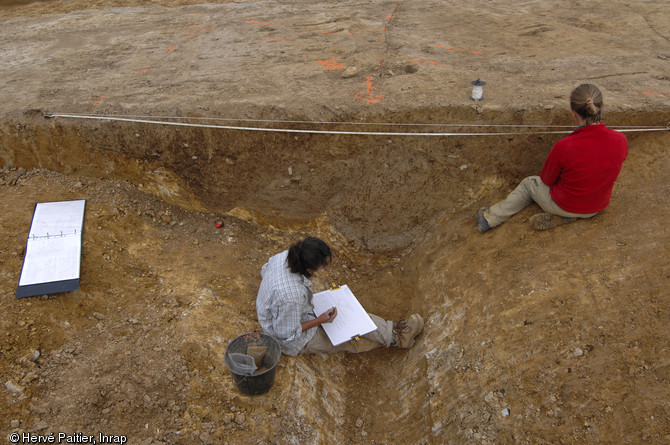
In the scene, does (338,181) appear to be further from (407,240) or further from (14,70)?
(14,70)

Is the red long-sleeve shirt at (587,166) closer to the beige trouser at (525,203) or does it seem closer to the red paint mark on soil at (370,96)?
the beige trouser at (525,203)

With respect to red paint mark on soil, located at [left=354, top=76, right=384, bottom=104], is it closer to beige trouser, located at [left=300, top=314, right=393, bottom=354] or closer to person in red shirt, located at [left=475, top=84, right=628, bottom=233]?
person in red shirt, located at [left=475, top=84, right=628, bottom=233]

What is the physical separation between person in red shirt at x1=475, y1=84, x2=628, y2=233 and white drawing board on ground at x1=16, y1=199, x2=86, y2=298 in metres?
4.02

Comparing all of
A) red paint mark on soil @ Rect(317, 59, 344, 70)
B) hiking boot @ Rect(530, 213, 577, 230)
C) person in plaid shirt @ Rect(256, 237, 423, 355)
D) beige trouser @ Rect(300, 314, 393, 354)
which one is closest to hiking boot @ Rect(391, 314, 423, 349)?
beige trouser @ Rect(300, 314, 393, 354)

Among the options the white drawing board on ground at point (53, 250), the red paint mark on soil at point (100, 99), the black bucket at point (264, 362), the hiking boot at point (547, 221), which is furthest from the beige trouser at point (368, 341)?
the red paint mark on soil at point (100, 99)

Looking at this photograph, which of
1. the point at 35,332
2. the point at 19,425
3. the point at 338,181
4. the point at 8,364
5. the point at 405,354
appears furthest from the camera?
the point at 338,181

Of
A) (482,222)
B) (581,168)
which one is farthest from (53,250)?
(581,168)

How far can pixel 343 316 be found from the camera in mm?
3607

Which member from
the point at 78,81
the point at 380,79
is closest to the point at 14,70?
the point at 78,81

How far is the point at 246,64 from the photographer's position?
560cm

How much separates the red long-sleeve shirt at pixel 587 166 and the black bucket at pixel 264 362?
8.76ft

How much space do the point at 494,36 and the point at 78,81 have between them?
581 cm

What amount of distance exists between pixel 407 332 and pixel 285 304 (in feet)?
4.24

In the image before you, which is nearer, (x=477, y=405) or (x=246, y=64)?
(x=477, y=405)
